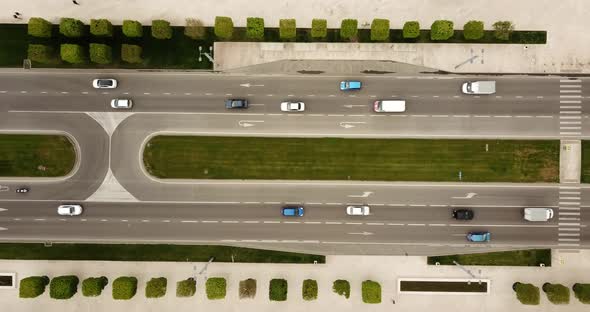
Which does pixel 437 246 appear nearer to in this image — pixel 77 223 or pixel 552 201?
pixel 552 201

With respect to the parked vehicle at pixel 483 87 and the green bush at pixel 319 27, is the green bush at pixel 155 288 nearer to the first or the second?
the green bush at pixel 319 27

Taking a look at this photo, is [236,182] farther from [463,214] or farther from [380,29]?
[463,214]

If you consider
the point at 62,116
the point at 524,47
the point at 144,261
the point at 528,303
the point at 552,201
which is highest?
the point at 524,47

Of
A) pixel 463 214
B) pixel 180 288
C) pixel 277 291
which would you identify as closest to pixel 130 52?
pixel 180 288

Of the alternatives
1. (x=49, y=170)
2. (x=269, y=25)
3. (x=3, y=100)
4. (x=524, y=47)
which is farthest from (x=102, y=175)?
(x=524, y=47)

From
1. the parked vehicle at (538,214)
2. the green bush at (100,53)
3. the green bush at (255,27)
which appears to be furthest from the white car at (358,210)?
the green bush at (100,53)

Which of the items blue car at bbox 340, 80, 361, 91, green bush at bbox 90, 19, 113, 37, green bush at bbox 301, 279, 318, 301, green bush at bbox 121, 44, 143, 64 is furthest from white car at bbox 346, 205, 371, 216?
green bush at bbox 90, 19, 113, 37
